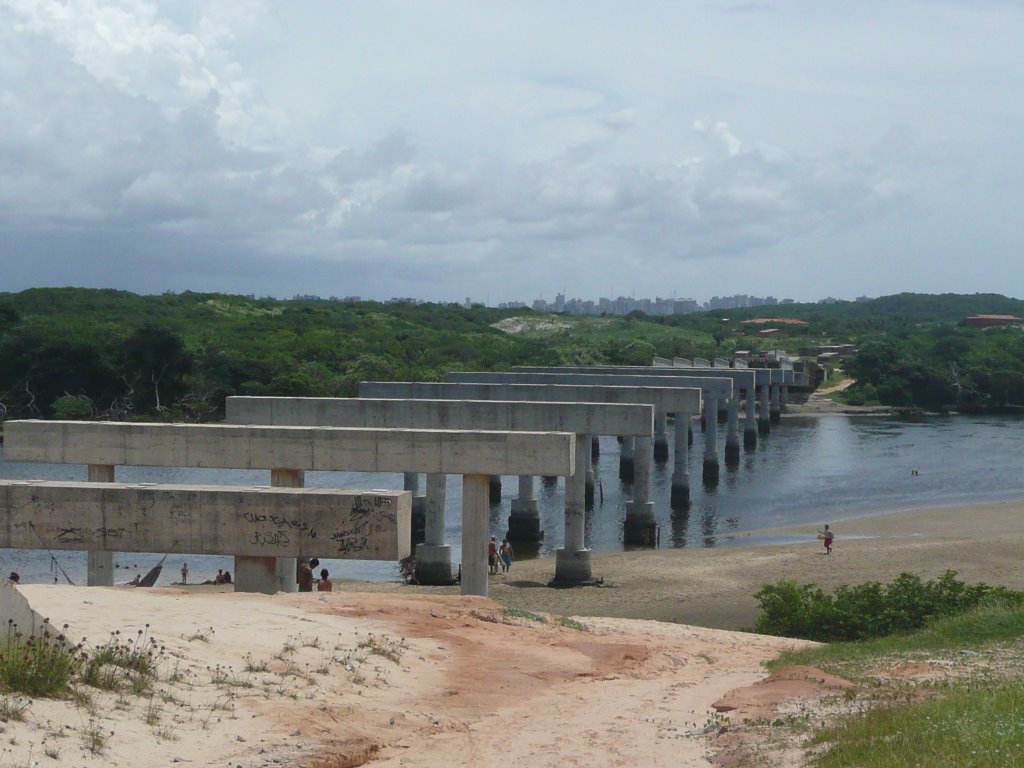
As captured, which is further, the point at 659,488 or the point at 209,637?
the point at 659,488

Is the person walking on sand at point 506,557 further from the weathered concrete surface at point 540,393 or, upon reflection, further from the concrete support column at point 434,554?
the weathered concrete surface at point 540,393

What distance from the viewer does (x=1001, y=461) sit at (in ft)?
220

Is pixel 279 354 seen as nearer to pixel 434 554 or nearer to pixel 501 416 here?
pixel 501 416

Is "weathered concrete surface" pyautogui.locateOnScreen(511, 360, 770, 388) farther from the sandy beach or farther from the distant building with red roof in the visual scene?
the distant building with red roof

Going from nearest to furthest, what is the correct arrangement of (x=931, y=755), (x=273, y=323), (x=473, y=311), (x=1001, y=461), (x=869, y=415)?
(x=931, y=755) → (x=1001, y=461) → (x=869, y=415) → (x=273, y=323) → (x=473, y=311)

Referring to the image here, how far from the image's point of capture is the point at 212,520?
2145cm

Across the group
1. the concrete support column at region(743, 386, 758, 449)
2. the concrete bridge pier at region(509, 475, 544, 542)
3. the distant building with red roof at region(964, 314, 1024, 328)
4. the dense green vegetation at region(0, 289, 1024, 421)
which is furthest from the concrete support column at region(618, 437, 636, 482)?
the distant building with red roof at region(964, 314, 1024, 328)

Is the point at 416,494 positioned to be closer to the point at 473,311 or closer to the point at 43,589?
the point at 43,589

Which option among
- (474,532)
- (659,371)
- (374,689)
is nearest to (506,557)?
(474,532)

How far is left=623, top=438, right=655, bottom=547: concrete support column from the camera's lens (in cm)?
4178

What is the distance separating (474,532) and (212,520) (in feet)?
21.2

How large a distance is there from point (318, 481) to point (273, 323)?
64.6m

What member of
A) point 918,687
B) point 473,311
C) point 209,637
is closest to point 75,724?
point 209,637

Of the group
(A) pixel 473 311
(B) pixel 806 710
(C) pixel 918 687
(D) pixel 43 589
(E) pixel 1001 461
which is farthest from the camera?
(A) pixel 473 311
